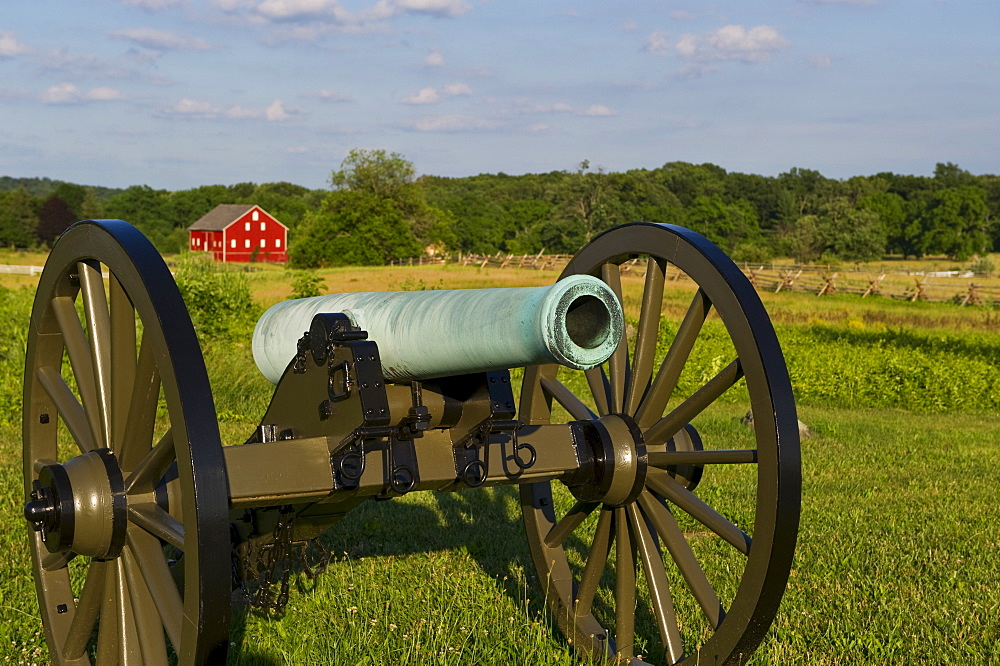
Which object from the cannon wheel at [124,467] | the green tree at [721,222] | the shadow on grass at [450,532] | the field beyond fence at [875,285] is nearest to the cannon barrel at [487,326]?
the cannon wheel at [124,467]

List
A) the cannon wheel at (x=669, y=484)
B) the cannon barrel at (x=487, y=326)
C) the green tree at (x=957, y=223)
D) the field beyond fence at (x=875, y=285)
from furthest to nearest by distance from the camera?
1. the green tree at (x=957, y=223)
2. the field beyond fence at (x=875, y=285)
3. the cannon wheel at (x=669, y=484)
4. the cannon barrel at (x=487, y=326)

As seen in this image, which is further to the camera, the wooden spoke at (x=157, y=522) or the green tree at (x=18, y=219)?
the green tree at (x=18, y=219)

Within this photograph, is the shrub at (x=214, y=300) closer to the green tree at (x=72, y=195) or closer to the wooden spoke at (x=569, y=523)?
the wooden spoke at (x=569, y=523)

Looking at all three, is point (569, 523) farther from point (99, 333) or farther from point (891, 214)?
point (891, 214)

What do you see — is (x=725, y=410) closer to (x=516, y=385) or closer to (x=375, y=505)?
(x=516, y=385)

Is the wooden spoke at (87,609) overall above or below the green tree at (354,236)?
below

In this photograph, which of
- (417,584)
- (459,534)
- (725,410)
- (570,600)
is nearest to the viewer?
(570,600)

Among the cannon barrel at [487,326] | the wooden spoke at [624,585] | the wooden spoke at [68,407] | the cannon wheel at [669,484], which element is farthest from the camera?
the wooden spoke at [624,585]

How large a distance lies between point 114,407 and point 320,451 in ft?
2.34

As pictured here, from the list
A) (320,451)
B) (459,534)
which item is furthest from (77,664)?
(459,534)

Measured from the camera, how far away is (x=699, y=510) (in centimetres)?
345

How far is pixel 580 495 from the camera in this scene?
12.1 feet

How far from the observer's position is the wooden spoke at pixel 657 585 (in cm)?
358

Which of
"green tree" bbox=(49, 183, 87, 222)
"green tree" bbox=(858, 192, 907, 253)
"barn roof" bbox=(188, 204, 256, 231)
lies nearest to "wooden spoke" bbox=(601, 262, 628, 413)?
"barn roof" bbox=(188, 204, 256, 231)
